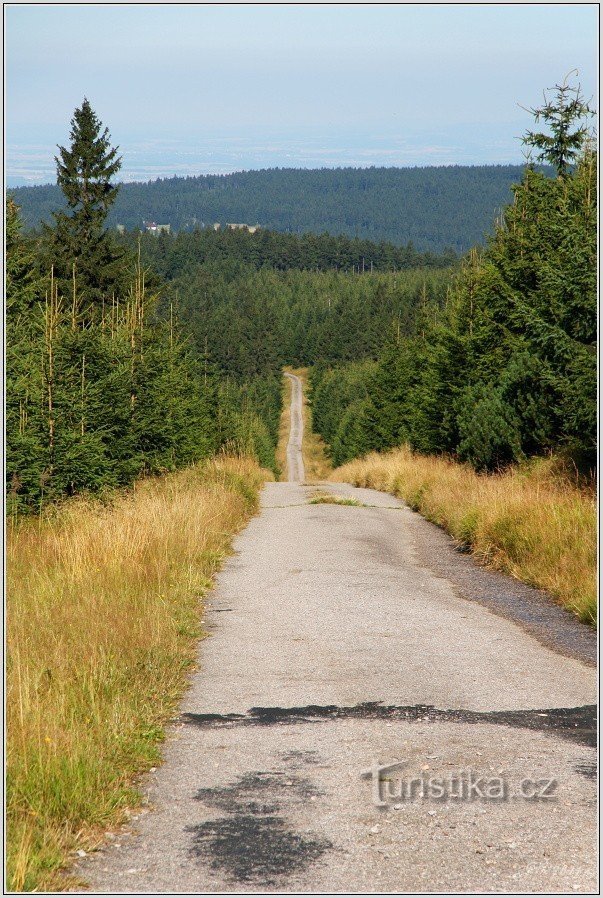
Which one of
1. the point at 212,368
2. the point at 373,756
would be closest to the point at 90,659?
the point at 373,756

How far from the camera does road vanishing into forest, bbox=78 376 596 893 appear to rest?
160 inches

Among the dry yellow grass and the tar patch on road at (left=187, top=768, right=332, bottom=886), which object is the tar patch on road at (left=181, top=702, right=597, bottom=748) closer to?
the tar patch on road at (left=187, top=768, right=332, bottom=886)

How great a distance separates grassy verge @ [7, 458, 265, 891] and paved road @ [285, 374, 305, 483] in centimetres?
8095

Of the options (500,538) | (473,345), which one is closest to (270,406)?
(473,345)

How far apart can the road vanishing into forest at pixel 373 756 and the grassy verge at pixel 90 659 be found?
0.63ft

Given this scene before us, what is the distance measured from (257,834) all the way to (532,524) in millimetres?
8897

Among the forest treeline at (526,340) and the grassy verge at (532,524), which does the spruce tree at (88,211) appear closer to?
the forest treeline at (526,340)

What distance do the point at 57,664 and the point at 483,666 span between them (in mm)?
3316

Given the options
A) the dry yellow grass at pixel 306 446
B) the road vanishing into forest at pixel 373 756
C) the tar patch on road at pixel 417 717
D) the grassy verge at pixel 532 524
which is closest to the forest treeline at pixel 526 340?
the grassy verge at pixel 532 524

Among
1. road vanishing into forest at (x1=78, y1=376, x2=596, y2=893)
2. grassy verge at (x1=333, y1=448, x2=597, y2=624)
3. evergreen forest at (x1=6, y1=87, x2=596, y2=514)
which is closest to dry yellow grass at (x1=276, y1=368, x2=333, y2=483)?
evergreen forest at (x1=6, y1=87, x2=596, y2=514)

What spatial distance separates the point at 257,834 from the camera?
14.3 ft

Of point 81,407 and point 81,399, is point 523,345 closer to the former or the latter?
point 81,399

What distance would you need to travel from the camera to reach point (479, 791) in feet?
16.1

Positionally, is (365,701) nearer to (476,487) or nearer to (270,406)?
(476,487)
